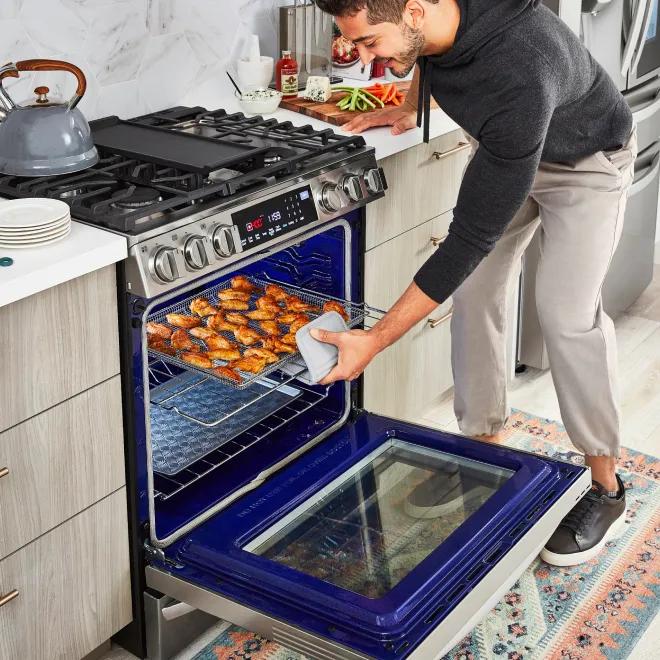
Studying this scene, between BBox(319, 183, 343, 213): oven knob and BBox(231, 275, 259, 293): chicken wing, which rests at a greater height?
BBox(319, 183, 343, 213): oven knob

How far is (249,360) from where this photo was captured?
2289mm

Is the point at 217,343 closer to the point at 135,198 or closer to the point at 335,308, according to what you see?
the point at 335,308

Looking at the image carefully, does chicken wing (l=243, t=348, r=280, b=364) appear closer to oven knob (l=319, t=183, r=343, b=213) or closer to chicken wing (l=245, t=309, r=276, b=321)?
chicken wing (l=245, t=309, r=276, b=321)

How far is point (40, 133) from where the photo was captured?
6.83 ft

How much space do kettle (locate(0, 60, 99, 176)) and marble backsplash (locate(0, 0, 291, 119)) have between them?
0.28 meters

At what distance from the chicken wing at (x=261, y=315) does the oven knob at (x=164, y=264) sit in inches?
19.3

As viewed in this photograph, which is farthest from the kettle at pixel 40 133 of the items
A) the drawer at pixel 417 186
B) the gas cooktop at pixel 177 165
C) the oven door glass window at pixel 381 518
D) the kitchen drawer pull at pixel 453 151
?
the kitchen drawer pull at pixel 453 151

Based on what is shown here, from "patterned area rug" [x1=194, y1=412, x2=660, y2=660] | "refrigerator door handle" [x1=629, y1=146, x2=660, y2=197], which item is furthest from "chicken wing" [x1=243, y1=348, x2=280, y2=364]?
"refrigerator door handle" [x1=629, y1=146, x2=660, y2=197]

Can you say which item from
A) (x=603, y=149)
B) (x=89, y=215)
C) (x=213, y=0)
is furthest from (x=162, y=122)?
(x=603, y=149)

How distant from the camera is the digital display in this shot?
7.02 ft

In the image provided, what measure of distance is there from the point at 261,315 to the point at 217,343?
0.16m

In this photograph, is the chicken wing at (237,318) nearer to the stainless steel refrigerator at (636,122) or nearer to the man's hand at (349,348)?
the man's hand at (349,348)

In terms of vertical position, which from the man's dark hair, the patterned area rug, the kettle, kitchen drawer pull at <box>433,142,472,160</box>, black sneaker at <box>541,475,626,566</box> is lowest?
the patterned area rug

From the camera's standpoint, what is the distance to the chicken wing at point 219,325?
242 cm
